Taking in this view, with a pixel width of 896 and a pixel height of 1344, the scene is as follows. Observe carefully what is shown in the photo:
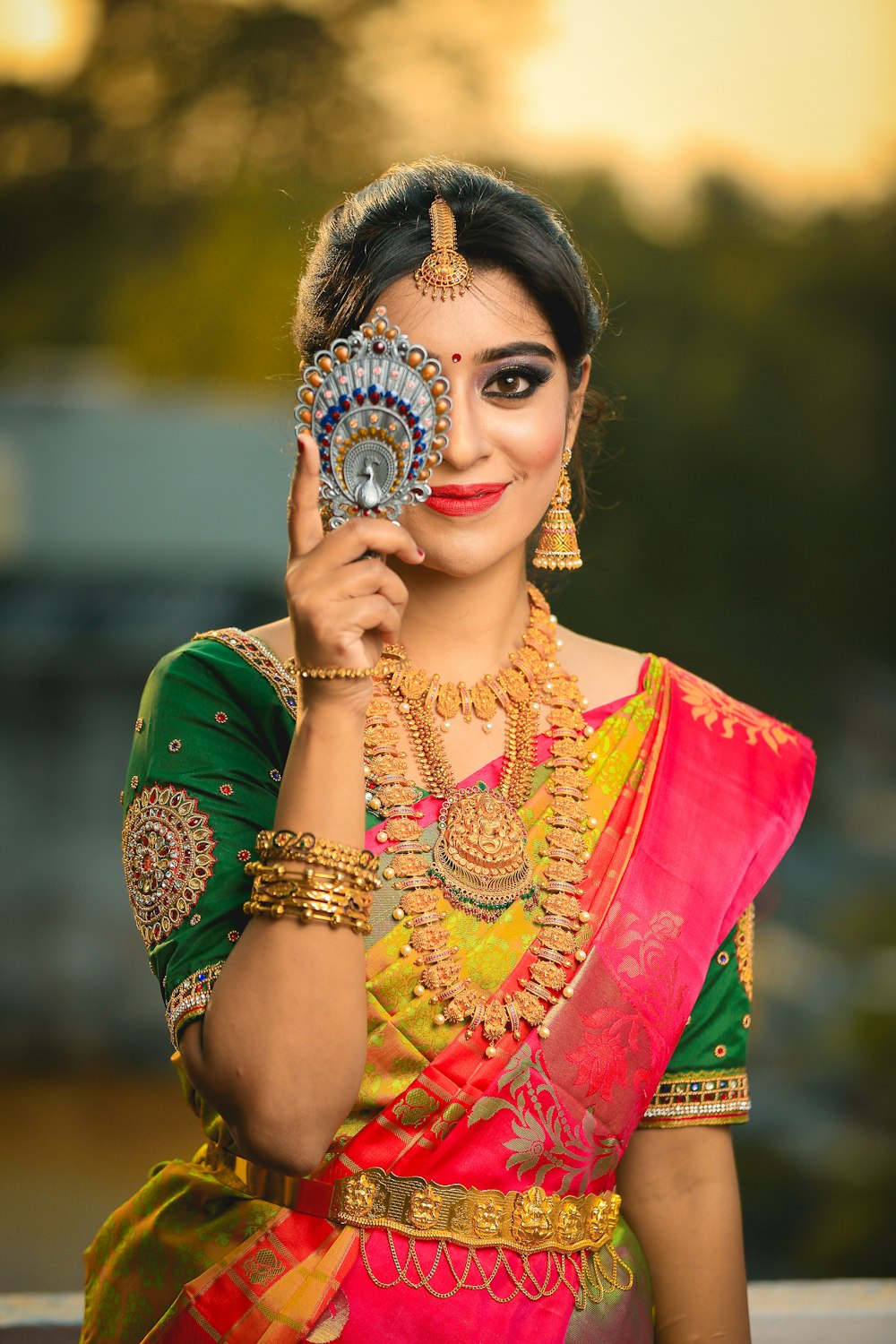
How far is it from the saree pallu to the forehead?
1.72 feet

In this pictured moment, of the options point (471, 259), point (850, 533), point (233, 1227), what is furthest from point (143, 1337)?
point (850, 533)

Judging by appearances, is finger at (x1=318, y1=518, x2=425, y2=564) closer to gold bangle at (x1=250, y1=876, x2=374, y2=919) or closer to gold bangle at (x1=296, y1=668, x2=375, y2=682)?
gold bangle at (x1=296, y1=668, x2=375, y2=682)

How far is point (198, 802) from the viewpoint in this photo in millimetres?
1787

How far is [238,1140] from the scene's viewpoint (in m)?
1.65

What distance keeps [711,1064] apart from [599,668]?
1.80 feet

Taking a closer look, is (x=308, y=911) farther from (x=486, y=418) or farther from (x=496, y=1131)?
(x=486, y=418)

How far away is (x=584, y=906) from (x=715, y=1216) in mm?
432

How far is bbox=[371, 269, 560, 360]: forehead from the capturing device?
1893 millimetres

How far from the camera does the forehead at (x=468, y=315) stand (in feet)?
6.21

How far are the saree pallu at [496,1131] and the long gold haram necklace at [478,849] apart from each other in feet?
0.06

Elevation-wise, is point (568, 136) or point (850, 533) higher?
point (568, 136)

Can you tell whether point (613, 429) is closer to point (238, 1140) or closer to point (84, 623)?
point (84, 623)

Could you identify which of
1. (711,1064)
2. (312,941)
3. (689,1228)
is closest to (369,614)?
(312,941)

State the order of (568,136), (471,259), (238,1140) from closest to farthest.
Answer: (238,1140), (471,259), (568,136)
